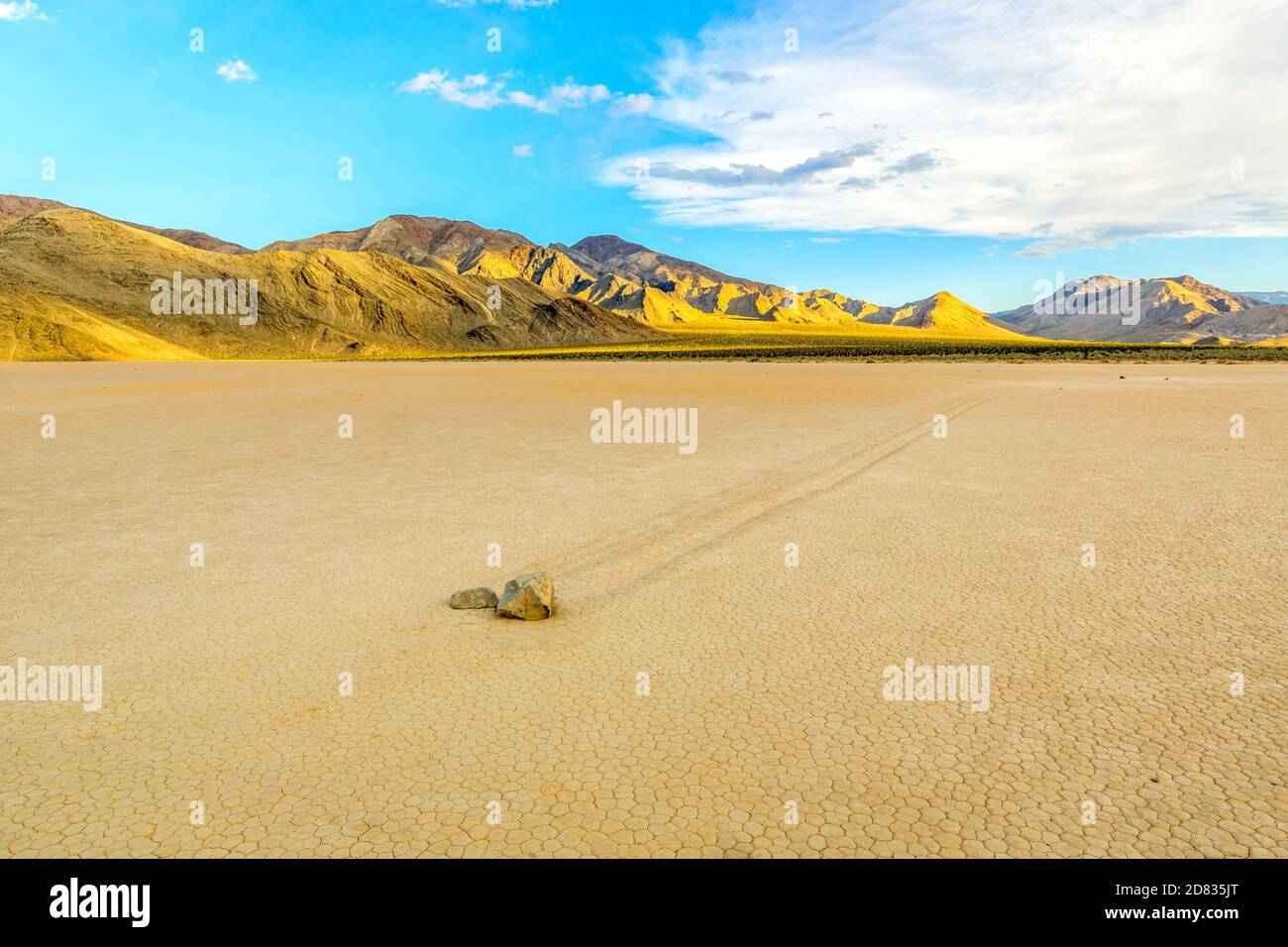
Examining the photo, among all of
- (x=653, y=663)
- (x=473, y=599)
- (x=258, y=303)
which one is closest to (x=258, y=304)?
(x=258, y=303)

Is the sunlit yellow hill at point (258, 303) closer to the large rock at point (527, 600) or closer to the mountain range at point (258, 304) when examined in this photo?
the mountain range at point (258, 304)

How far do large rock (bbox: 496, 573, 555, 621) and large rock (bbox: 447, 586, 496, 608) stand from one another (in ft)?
0.70

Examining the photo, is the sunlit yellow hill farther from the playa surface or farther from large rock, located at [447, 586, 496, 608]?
large rock, located at [447, 586, 496, 608]

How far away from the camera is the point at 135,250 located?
122 m

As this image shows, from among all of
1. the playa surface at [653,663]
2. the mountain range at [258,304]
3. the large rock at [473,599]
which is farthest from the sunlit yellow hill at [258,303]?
the large rock at [473,599]

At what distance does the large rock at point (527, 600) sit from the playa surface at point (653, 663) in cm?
13

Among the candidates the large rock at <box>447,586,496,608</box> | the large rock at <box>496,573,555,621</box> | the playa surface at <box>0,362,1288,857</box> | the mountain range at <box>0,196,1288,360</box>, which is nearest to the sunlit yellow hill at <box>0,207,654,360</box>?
the mountain range at <box>0,196,1288,360</box>

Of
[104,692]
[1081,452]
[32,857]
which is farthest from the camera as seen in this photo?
[1081,452]

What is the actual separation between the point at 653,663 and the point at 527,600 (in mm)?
1249

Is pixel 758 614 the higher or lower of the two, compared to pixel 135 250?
lower

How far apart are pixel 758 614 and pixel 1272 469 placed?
1078 centimetres

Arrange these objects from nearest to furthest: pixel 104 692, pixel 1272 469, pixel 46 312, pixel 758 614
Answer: pixel 104 692 → pixel 758 614 → pixel 1272 469 → pixel 46 312
